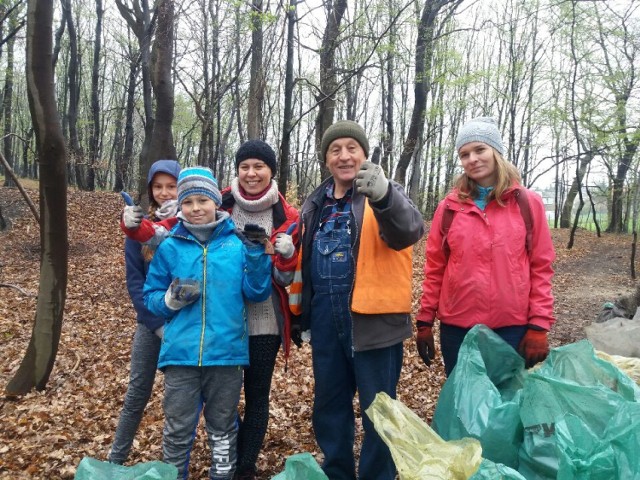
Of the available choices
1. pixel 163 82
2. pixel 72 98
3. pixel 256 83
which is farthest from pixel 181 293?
pixel 72 98

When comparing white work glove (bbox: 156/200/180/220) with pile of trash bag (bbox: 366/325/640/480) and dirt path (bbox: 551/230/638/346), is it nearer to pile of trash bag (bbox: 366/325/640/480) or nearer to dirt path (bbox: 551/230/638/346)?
pile of trash bag (bbox: 366/325/640/480)

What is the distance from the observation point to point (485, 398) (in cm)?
200

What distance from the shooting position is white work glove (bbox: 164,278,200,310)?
7.45 ft

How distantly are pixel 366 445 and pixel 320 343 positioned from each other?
59 cm

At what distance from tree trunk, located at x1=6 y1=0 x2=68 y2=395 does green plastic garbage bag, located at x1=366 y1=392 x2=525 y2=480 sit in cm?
363

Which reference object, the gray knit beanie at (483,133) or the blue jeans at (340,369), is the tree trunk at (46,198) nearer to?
the blue jeans at (340,369)

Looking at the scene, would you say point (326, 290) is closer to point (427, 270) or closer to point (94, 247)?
point (427, 270)

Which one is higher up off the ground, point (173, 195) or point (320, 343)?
point (173, 195)

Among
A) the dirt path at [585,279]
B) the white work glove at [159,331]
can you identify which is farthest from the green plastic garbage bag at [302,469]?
the dirt path at [585,279]

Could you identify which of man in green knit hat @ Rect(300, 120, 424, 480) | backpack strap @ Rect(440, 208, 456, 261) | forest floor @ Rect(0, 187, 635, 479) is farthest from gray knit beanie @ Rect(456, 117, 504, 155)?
forest floor @ Rect(0, 187, 635, 479)

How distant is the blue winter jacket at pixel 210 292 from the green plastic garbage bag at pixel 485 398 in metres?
1.03

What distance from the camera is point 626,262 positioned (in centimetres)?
1370

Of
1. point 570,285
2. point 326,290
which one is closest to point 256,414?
point 326,290

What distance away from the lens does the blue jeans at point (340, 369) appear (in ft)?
7.95
